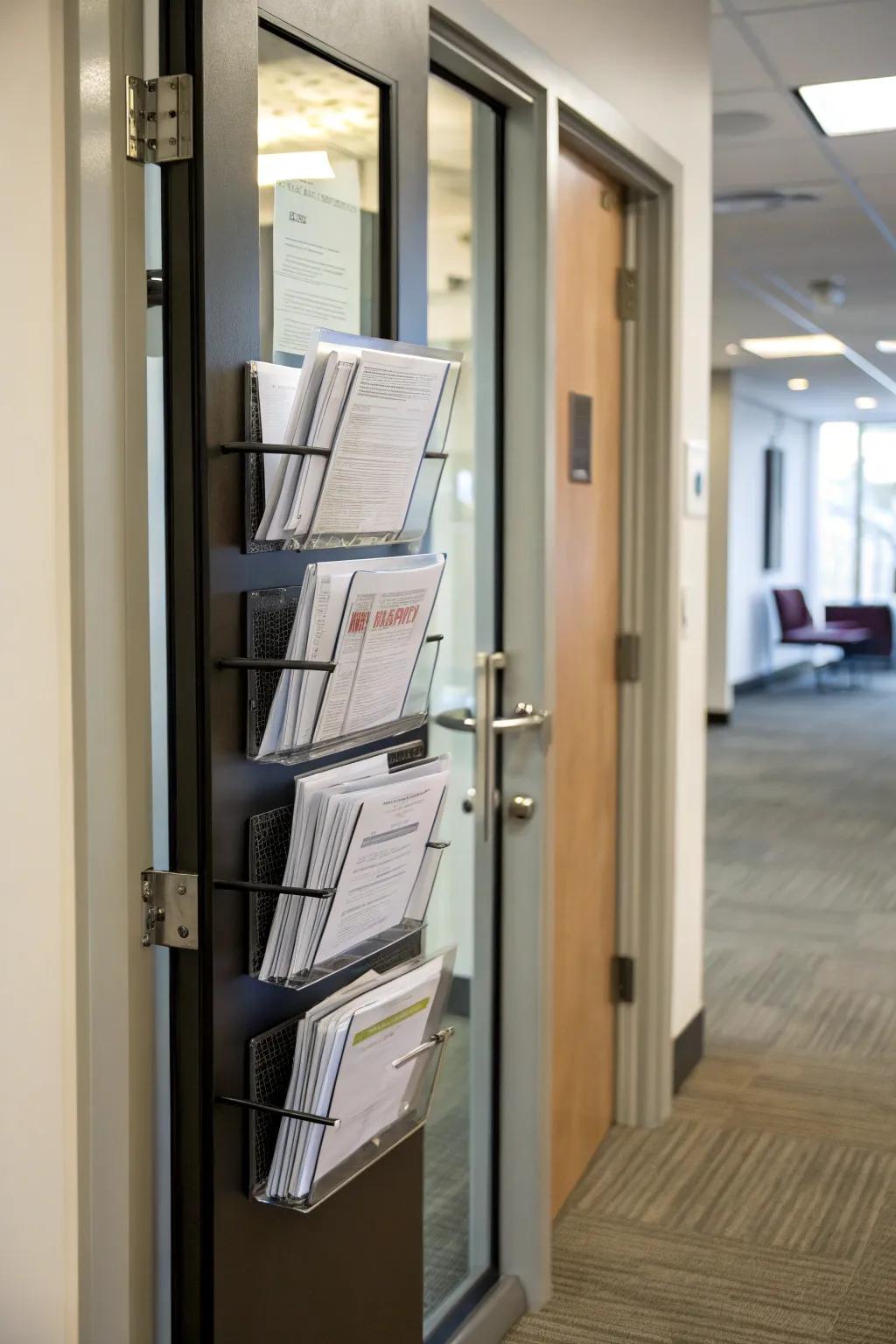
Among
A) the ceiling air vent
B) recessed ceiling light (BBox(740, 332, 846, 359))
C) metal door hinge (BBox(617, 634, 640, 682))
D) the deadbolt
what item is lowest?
the deadbolt

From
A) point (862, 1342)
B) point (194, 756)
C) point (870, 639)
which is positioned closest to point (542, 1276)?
point (862, 1342)

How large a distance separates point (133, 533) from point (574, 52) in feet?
4.86

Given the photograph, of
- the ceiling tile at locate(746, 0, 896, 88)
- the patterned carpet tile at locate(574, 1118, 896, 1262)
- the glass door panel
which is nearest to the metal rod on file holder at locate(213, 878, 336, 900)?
the glass door panel

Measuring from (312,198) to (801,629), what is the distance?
34.7ft

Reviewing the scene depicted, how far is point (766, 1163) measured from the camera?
276 cm

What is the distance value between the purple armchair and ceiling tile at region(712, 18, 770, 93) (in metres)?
8.08

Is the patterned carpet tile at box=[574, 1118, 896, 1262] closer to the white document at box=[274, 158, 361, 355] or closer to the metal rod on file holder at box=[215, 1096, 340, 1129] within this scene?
the metal rod on file holder at box=[215, 1096, 340, 1129]

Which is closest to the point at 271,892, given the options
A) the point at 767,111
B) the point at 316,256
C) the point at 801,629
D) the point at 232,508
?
the point at 232,508

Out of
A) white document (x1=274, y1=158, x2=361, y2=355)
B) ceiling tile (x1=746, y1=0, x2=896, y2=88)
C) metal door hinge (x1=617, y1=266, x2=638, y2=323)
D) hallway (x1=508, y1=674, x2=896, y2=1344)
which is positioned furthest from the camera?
ceiling tile (x1=746, y1=0, x2=896, y2=88)

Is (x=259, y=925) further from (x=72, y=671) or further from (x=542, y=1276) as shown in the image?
(x=542, y=1276)

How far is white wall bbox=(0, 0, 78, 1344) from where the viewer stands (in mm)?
1209

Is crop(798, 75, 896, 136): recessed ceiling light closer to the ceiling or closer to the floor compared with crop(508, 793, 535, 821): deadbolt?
closer to the ceiling

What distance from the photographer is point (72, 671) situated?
1.22 metres

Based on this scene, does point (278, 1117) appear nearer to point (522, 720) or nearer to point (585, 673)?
point (522, 720)
